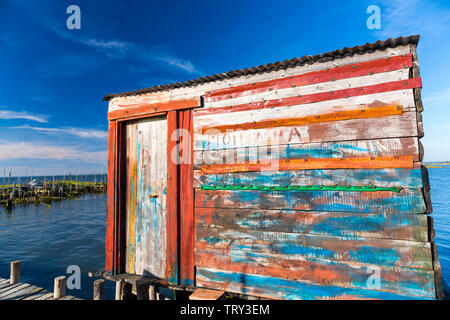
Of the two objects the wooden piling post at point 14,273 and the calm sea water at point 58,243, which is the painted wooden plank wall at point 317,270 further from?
the calm sea water at point 58,243

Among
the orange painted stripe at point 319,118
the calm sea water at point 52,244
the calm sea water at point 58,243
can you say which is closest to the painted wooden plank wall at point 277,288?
the orange painted stripe at point 319,118

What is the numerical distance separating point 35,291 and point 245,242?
688 centimetres

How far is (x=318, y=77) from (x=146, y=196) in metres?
4.19

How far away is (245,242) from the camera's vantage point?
3.97 metres

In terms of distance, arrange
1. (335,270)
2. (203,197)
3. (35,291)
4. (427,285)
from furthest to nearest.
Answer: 1. (35,291)
2. (203,197)
3. (335,270)
4. (427,285)

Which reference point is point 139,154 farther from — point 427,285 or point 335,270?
point 427,285

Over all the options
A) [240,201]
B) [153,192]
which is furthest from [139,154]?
[240,201]

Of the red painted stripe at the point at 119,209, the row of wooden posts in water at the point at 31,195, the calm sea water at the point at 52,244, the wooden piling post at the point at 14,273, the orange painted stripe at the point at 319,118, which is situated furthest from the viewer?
the row of wooden posts in water at the point at 31,195

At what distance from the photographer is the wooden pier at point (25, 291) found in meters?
6.16

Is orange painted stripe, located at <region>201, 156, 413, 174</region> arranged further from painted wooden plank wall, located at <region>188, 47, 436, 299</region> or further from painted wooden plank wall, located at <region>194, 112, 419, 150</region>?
painted wooden plank wall, located at <region>194, 112, 419, 150</region>

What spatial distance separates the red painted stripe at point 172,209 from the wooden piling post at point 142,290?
1.57 ft

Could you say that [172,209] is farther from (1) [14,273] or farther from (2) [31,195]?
(2) [31,195]

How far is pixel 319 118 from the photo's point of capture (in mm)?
3664
